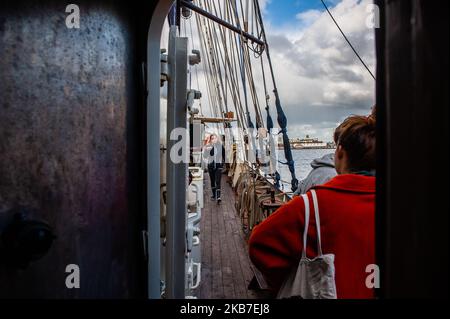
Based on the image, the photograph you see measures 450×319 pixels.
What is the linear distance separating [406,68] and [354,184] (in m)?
0.71

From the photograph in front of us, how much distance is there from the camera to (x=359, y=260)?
1.09 m

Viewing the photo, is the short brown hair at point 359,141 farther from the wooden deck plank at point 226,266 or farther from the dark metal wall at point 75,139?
the wooden deck plank at point 226,266

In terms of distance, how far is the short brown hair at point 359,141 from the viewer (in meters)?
1.22

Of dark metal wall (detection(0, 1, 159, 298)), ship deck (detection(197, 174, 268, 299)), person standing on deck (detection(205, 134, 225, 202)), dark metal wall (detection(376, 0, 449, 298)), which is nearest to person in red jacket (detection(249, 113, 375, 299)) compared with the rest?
dark metal wall (detection(376, 0, 449, 298))

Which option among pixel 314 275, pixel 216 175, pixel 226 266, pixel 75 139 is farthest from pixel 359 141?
pixel 216 175

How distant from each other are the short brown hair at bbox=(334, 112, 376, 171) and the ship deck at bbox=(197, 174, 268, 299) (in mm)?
2398

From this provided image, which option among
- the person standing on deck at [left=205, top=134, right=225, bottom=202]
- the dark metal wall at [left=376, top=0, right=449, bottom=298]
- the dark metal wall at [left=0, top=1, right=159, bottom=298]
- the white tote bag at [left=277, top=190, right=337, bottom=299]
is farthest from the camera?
the person standing on deck at [left=205, top=134, right=225, bottom=202]

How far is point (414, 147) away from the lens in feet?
1.65

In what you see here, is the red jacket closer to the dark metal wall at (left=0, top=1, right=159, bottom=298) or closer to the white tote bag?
the white tote bag

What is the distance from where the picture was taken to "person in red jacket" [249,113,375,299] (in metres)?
1.10

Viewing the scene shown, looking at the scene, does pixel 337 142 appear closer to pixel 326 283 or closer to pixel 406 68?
pixel 326 283

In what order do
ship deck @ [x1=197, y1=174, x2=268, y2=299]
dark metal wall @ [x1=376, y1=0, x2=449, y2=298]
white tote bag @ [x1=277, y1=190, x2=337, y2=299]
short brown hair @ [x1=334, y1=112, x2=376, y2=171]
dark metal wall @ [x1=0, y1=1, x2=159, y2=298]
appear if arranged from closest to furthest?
1. dark metal wall @ [x1=376, y1=0, x2=449, y2=298]
2. dark metal wall @ [x1=0, y1=1, x2=159, y2=298]
3. white tote bag @ [x1=277, y1=190, x2=337, y2=299]
4. short brown hair @ [x1=334, y1=112, x2=376, y2=171]
5. ship deck @ [x1=197, y1=174, x2=268, y2=299]

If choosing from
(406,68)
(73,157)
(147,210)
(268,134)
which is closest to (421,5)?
(406,68)

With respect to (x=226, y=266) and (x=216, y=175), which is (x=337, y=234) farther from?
(x=216, y=175)
